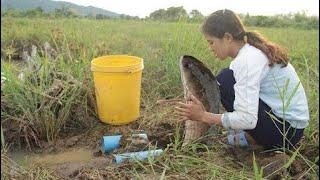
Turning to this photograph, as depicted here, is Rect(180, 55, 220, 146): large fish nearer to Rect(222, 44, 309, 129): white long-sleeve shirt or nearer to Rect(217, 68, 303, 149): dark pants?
Rect(217, 68, 303, 149): dark pants

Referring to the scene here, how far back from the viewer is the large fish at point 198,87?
273cm

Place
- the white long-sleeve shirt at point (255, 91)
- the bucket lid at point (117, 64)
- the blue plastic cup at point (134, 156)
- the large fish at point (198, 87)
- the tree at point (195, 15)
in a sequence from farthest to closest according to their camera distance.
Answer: the tree at point (195, 15) → the bucket lid at point (117, 64) → the large fish at point (198, 87) → the blue plastic cup at point (134, 156) → the white long-sleeve shirt at point (255, 91)

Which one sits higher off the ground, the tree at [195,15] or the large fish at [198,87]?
the tree at [195,15]

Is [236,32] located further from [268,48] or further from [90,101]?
[90,101]

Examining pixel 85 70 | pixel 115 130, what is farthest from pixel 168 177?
pixel 85 70

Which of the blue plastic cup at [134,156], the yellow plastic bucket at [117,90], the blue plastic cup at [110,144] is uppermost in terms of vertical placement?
the yellow plastic bucket at [117,90]

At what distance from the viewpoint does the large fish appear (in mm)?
2734

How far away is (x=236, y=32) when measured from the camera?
8.21 feet

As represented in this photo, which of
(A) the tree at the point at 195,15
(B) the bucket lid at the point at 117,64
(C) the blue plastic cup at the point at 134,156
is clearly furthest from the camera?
(A) the tree at the point at 195,15

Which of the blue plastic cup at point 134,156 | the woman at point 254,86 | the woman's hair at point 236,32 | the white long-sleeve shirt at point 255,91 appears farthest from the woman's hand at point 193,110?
the woman's hair at point 236,32

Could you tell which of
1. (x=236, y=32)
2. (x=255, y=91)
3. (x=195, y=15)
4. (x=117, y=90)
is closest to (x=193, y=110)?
(x=255, y=91)

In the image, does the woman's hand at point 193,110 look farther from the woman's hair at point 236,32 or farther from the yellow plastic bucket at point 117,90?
the yellow plastic bucket at point 117,90

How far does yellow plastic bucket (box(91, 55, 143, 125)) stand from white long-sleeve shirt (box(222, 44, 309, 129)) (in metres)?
0.98

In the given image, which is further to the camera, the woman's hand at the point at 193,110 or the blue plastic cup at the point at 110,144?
the blue plastic cup at the point at 110,144
